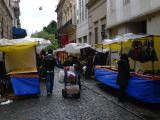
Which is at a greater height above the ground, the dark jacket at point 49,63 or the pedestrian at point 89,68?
the dark jacket at point 49,63

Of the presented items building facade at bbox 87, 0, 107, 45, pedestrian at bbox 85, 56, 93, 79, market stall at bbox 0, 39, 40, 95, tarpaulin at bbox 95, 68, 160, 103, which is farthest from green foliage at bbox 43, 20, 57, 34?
tarpaulin at bbox 95, 68, 160, 103

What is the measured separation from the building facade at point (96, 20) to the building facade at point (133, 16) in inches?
89.3

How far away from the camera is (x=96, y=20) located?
111 feet

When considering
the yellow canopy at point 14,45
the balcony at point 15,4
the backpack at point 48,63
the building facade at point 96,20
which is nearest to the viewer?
the yellow canopy at point 14,45

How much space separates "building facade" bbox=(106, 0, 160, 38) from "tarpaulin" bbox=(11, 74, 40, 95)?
682 centimetres

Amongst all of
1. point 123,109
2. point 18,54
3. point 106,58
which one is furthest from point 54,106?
point 106,58

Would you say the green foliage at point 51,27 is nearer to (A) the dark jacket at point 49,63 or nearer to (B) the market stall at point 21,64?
(B) the market stall at point 21,64

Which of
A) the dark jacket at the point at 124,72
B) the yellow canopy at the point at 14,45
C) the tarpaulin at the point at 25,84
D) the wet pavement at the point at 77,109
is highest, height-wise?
the yellow canopy at the point at 14,45

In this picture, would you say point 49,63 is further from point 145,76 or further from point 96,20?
point 96,20

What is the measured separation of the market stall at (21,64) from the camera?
48.6 ft

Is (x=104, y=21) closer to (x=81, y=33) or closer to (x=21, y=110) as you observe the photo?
(x=81, y=33)

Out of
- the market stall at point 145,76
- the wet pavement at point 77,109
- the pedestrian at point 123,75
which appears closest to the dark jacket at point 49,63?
the wet pavement at point 77,109

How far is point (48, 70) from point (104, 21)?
15.8 metres

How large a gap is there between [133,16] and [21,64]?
26.6ft
